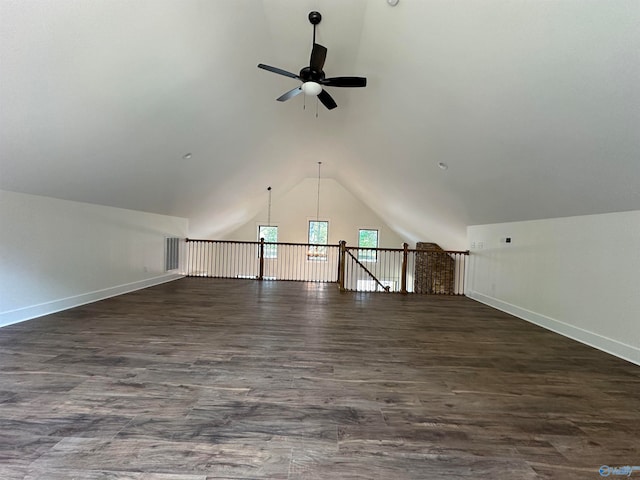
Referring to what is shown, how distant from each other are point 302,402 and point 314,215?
9.43 metres

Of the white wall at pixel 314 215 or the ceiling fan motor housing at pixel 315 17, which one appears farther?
the white wall at pixel 314 215

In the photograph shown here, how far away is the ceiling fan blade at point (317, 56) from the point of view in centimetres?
285

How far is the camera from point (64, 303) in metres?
4.12

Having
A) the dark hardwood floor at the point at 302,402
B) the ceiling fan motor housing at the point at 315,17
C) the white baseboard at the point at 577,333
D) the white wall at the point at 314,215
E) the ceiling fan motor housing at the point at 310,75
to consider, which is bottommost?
the dark hardwood floor at the point at 302,402

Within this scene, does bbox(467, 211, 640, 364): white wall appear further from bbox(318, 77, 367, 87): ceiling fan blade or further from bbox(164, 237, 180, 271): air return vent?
bbox(164, 237, 180, 271): air return vent

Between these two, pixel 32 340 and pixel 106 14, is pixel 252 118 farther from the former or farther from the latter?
pixel 32 340

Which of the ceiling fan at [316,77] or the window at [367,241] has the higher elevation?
the ceiling fan at [316,77]

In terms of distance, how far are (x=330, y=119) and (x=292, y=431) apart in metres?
4.97

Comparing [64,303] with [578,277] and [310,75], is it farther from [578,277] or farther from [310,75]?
[578,277]

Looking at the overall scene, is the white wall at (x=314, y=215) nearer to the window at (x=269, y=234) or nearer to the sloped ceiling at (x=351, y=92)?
the window at (x=269, y=234)

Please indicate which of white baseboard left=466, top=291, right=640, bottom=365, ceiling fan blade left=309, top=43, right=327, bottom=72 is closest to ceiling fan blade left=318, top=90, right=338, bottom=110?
ceiling fan blade left=309, top=43, right=327, bottom=72

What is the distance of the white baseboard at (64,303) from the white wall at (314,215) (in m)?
5.54

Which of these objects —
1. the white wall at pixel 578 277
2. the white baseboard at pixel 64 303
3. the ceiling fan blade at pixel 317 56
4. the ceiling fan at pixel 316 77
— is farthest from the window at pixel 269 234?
the ceiling fan blade at pixel 317 56

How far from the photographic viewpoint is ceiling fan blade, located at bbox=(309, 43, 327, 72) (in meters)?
2.85
